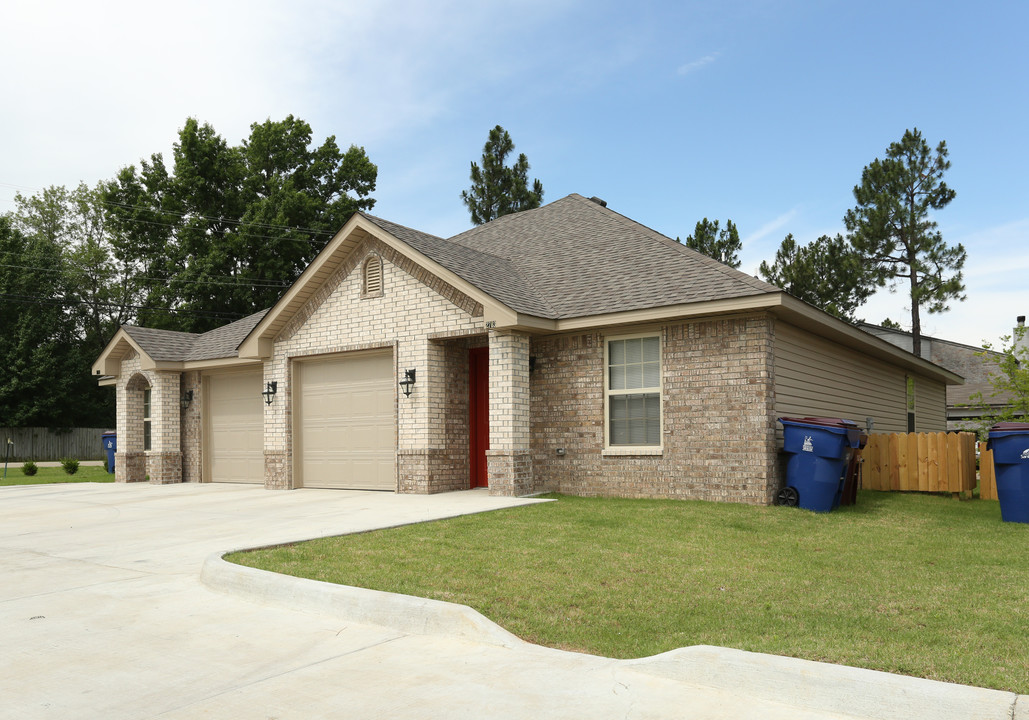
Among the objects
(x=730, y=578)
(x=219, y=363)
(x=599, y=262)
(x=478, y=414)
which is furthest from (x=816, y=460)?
(x=219, y=363)

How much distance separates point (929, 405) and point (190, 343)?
71.7ft

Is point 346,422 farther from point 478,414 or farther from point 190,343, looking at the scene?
point 190,343

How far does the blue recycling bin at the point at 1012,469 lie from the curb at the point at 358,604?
8.46 meters

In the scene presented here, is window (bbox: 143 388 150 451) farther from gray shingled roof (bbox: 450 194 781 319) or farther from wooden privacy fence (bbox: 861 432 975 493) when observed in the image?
wooden privacy fence (bbox: 861 432 975 493)

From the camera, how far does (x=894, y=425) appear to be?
755 inches

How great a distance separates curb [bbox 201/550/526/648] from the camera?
520cm

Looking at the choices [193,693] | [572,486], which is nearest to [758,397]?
[572,486]

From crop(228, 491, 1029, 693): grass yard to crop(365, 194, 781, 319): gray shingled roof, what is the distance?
3661 mm

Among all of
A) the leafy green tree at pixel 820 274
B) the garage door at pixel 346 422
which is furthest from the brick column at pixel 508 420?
the leafy green tree at pixel 820 274

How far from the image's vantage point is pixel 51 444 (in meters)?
42.4

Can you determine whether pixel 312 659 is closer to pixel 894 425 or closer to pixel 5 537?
pixel 5 537

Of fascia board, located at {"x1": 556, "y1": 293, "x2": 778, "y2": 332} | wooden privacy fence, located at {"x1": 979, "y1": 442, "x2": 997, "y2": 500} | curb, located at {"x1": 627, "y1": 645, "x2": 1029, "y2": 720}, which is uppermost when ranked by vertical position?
fascia board, located at {"x1": 556, "y1": 293, "x2": 778, "y2": 332}

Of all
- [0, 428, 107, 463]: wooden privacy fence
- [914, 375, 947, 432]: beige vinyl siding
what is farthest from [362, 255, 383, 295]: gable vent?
[0, 428, 107, 463]: wooden privacy fence

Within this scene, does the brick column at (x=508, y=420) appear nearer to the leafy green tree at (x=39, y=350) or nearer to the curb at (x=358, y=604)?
the curb at (x=358, y=604)
